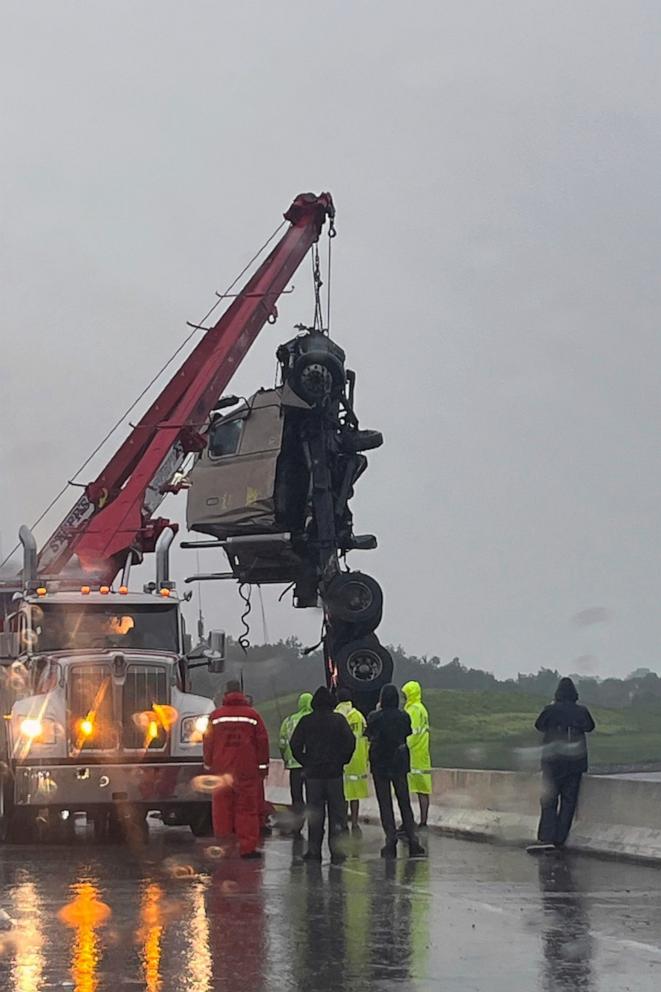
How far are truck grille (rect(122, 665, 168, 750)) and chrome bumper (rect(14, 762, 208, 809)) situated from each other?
0.35 meters

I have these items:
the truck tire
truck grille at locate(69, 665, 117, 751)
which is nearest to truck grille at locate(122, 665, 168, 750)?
truck grille at locate(69, 665, 117, 751)

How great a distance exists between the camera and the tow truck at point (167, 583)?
1852 centimetres

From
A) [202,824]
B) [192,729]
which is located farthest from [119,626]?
[202,824]

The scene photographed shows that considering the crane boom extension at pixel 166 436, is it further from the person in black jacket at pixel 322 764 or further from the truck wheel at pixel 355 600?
the person in black jacket at pixel 322 764

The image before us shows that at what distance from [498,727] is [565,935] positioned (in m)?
39.4

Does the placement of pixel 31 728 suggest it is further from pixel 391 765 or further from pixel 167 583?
pixel 391 765

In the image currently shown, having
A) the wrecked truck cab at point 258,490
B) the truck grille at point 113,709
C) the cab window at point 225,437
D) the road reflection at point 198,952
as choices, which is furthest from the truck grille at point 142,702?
the road reflection at point 198,952

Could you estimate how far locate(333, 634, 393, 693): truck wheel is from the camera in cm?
2203

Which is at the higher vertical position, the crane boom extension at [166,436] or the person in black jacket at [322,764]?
the crane boom extension at [166,436]

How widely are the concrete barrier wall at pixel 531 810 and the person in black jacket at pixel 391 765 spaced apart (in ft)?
5.95

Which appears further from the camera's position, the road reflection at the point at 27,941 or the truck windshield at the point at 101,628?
the truck windshield at the point at 101,628

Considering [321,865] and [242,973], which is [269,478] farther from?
[242,973]

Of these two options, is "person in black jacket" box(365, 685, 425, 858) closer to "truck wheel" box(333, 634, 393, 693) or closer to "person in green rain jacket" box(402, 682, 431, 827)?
"person in green rain jacket" box(402, 682, 431, 827)

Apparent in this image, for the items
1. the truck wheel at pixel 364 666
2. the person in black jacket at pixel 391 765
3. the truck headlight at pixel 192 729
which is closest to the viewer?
the person in black jacket at pixel 391 765
